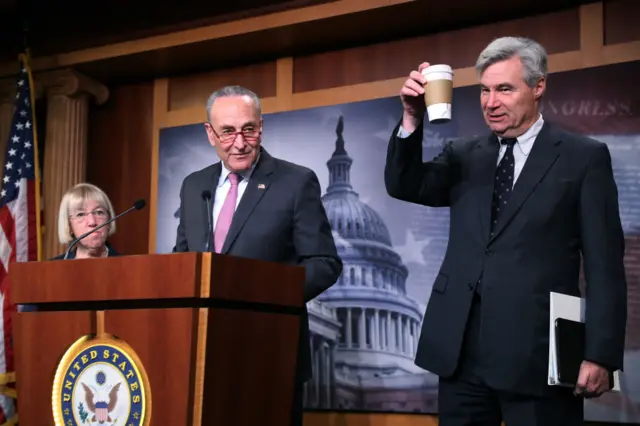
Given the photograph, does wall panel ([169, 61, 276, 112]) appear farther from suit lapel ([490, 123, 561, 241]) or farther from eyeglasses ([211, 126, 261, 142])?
suit lapel ([490, 123, 561, 241])

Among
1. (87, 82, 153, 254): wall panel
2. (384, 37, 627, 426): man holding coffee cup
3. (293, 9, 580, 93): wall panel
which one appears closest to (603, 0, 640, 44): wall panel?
(293, 9, 580, 93): wall panel

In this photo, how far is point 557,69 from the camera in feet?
11.6

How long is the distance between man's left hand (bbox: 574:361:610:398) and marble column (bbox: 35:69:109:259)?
319 centimetres

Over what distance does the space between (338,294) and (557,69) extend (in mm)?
1410

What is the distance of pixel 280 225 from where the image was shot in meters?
2.33

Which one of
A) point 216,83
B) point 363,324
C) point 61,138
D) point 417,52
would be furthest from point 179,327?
point 61,138

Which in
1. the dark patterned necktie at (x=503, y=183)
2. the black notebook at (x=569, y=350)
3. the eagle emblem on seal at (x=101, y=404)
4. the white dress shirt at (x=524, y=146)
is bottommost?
→ the eagle emblem on seal at (x=101, y=404)

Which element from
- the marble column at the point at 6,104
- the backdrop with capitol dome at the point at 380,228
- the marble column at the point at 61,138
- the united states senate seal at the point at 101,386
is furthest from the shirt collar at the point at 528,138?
the marble column at the point at 6,104

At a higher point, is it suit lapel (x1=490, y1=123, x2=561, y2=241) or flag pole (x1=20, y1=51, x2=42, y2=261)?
flag pole (x1=20, y1=51, x2=42, y2=261)

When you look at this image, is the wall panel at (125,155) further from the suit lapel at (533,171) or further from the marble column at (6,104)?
the suit lapel at (533,171)

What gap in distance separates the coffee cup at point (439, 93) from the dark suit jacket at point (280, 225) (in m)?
0.53

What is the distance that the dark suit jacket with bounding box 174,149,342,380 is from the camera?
2.29 metres

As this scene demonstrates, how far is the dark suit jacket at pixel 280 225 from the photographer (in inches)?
90.0

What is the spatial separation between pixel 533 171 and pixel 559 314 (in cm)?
37
